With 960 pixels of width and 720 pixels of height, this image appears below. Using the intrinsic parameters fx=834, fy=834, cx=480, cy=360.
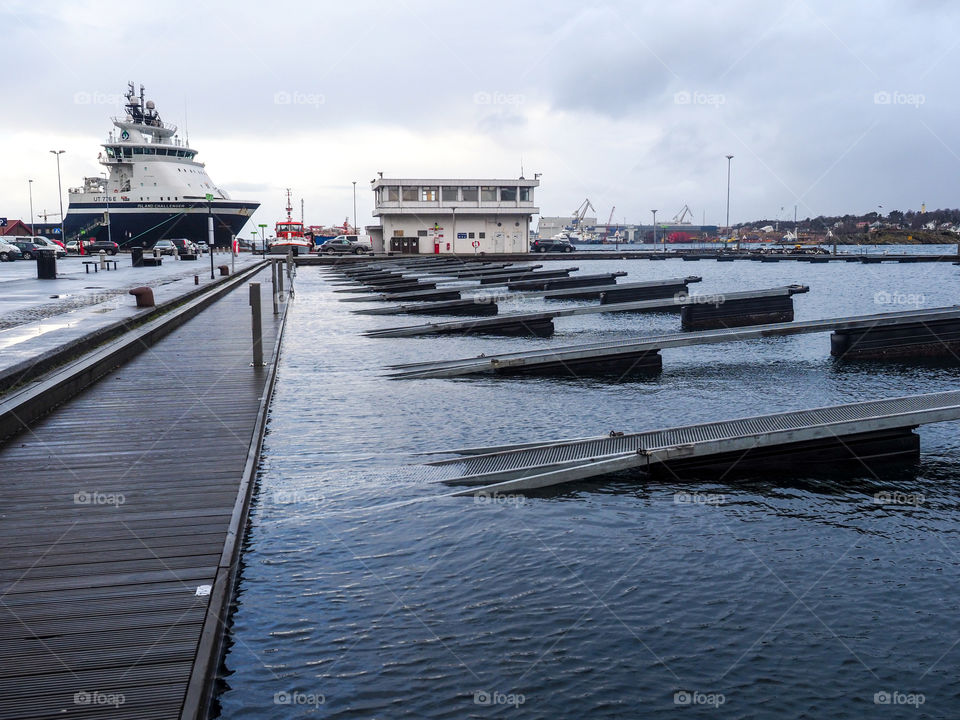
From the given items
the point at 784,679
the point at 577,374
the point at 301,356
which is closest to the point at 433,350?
the point at 301,356

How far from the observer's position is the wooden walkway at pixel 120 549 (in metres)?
4.97

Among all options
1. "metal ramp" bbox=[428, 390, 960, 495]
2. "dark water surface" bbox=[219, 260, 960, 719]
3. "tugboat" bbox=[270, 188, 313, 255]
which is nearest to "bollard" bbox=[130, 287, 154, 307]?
"dark water surface" bbox=[219, 260, 960, 719]

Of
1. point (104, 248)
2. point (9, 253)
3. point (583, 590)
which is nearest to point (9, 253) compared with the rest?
point (9, 253)

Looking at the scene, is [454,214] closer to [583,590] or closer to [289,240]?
[289,240]

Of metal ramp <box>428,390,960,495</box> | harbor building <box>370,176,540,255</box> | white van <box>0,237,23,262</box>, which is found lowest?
metal ramp <box>428,390,960,495</box>

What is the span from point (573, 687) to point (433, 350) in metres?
18.2

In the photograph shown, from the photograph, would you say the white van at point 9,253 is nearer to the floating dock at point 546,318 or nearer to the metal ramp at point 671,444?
the floating dock at point 546,318

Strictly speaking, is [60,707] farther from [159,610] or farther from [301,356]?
[301,356]

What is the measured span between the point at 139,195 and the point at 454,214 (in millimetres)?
40861

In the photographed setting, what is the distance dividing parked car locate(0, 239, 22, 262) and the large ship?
107ft

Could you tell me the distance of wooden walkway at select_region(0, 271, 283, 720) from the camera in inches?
196

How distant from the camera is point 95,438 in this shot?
1041 centimetres

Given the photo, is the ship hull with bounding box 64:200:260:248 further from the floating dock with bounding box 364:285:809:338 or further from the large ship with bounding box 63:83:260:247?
the floating dock with bounding box 364:285:809:338

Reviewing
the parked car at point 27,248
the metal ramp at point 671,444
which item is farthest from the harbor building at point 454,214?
the metal ramp at point 671,444
